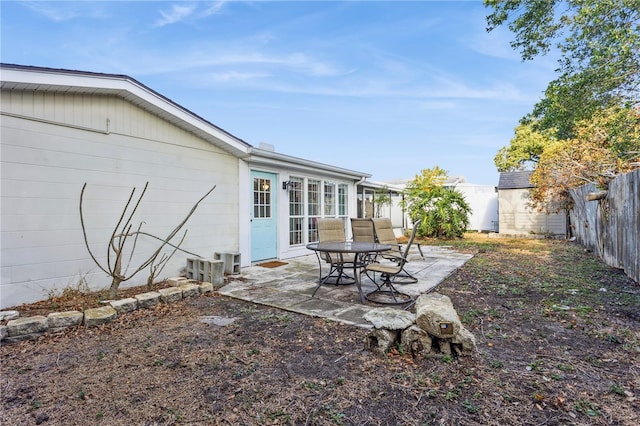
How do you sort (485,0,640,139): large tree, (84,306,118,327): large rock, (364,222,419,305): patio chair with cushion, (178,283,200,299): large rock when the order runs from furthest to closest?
(485,0,640,139): large tree
(178,283,200,299): large rock
(364,222,419,305): patio chair with cushion
(84,306,118,327): large rock

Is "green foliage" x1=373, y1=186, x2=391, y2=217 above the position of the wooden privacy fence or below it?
above

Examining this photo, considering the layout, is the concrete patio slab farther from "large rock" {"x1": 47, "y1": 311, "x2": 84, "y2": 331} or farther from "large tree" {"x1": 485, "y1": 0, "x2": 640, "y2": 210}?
"large tree" {"x1": 485, "y1": 0, "x2": 640, "y2": 210}

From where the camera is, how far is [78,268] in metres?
4.51

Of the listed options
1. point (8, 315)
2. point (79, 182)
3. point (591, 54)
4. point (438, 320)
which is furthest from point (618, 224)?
point (8, 315)

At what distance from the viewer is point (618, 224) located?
18.8ft

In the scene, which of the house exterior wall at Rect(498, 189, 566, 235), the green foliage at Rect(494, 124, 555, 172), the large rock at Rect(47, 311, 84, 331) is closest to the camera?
the large rock at Rect(47, 311, 84, 331)

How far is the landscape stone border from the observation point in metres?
3.19

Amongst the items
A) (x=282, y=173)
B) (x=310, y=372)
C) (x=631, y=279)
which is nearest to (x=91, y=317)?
(x=310, y=372)

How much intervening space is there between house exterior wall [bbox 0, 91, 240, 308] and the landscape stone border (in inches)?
33.3

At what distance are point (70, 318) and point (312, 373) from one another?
2838 millimetres

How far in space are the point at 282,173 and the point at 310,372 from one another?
19.1 feet

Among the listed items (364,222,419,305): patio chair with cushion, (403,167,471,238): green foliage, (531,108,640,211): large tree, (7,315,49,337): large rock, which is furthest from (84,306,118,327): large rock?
(403,167,471,238): green foliage

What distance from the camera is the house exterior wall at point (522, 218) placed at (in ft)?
43.5

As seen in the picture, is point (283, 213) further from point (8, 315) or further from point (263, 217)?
point (8, 315)
